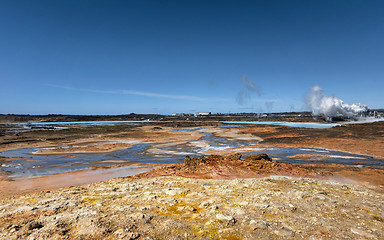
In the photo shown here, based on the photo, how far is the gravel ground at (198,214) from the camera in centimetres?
508

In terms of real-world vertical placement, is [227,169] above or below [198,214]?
below

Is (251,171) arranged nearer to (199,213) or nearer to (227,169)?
(227,169)

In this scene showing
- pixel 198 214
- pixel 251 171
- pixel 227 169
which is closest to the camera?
pixel 198 214

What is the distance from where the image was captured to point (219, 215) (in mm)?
6117

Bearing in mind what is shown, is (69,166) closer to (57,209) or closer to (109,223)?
(57,209)

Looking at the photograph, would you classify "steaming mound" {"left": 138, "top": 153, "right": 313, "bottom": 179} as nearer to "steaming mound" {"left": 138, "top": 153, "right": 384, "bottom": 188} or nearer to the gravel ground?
"steaming mound" {"left": 138, "top": 153, "right": 384, "bottom": 188}

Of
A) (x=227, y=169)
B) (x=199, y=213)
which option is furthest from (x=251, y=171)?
(x=199, y=213)

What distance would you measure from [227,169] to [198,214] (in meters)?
7.84

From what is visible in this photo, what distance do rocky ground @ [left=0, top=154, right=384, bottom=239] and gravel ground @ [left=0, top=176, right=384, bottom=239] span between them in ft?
0.08

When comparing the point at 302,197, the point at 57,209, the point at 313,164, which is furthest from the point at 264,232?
the point at 313,164

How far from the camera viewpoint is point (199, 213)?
6348 mm

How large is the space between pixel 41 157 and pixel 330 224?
25843 millimetres

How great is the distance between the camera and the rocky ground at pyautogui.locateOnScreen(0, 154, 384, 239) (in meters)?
5.09

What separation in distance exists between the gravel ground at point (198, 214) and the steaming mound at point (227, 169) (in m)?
3.69
